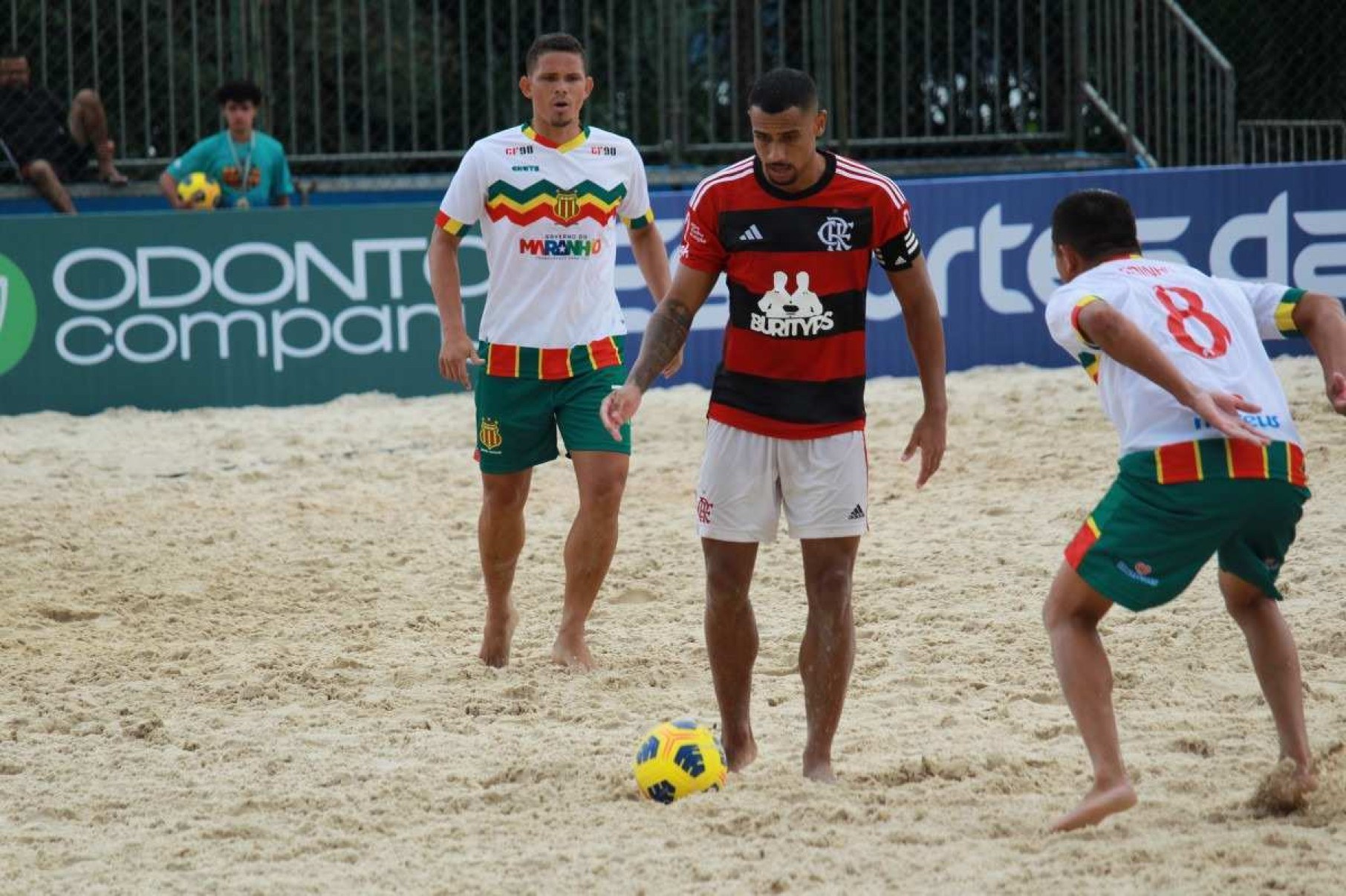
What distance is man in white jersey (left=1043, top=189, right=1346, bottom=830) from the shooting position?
409 cm

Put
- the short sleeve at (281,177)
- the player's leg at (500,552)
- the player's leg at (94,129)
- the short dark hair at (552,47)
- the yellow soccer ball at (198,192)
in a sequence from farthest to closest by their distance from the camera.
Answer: the player's leg at (94,129) → the short sleeve at (281,177) → the yellow soccer ball at (198,192) → the player's leg at (500,552) → the short dark hair at (552,47)

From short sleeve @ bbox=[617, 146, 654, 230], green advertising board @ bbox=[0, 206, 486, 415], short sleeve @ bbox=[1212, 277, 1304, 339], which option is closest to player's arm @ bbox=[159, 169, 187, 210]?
green advertising board @ bbox=[0, 206, 486, 415]

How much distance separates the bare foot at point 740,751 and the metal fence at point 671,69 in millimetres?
8565

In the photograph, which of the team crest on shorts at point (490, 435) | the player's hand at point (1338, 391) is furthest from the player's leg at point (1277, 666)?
the team crest on shorts at point (490, 435)

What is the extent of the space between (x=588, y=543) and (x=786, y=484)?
1502mm

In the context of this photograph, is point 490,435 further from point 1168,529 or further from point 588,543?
point 1168,529

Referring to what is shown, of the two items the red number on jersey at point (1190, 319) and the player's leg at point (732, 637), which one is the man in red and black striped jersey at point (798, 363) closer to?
the player's leg at point (732, 637)

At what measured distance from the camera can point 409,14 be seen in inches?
496

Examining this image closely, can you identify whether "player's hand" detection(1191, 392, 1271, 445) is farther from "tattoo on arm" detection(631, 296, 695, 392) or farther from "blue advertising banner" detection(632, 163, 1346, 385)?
"blue advertising banner" detection(632, 163, 1346, 385)

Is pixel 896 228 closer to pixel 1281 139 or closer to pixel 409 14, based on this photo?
pixel 409 14

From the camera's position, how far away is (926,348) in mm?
4793

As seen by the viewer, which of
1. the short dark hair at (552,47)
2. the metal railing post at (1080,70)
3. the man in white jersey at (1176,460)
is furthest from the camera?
the metal railing post at (1080,70)

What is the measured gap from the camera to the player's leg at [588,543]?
6.07 metres

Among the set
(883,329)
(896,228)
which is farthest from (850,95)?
(896,228)
